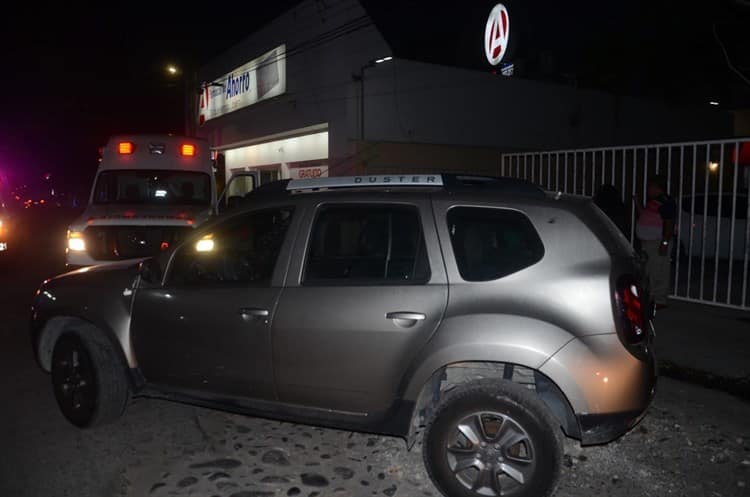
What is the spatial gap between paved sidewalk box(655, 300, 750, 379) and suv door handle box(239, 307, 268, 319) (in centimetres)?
437

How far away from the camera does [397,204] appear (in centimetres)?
360

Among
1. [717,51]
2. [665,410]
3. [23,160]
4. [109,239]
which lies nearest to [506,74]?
[717,51]

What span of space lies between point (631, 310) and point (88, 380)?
11.6 feet

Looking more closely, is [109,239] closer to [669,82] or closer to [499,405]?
[499,405]

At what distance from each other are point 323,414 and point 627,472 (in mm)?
1931

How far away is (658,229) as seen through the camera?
7.75 metres

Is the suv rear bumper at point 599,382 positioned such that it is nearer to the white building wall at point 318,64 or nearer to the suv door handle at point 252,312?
the suv door handle at point 252,312

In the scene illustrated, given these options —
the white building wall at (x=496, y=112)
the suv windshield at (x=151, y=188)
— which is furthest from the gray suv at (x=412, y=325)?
the white building wall at (x=496, y=112)

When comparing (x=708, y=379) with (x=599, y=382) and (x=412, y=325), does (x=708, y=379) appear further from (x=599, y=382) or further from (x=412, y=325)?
(x=412, y=325)

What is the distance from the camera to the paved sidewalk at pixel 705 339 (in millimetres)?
6021

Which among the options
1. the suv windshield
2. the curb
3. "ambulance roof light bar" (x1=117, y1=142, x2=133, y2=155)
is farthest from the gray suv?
"ambulance roof light bar" (x1=117, y1=142, x2=133, y2=155)

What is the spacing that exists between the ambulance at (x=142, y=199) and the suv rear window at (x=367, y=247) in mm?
4787

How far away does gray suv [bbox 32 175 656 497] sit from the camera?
3.16m

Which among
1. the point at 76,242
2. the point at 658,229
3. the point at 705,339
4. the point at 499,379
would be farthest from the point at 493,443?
the point at 76,242
